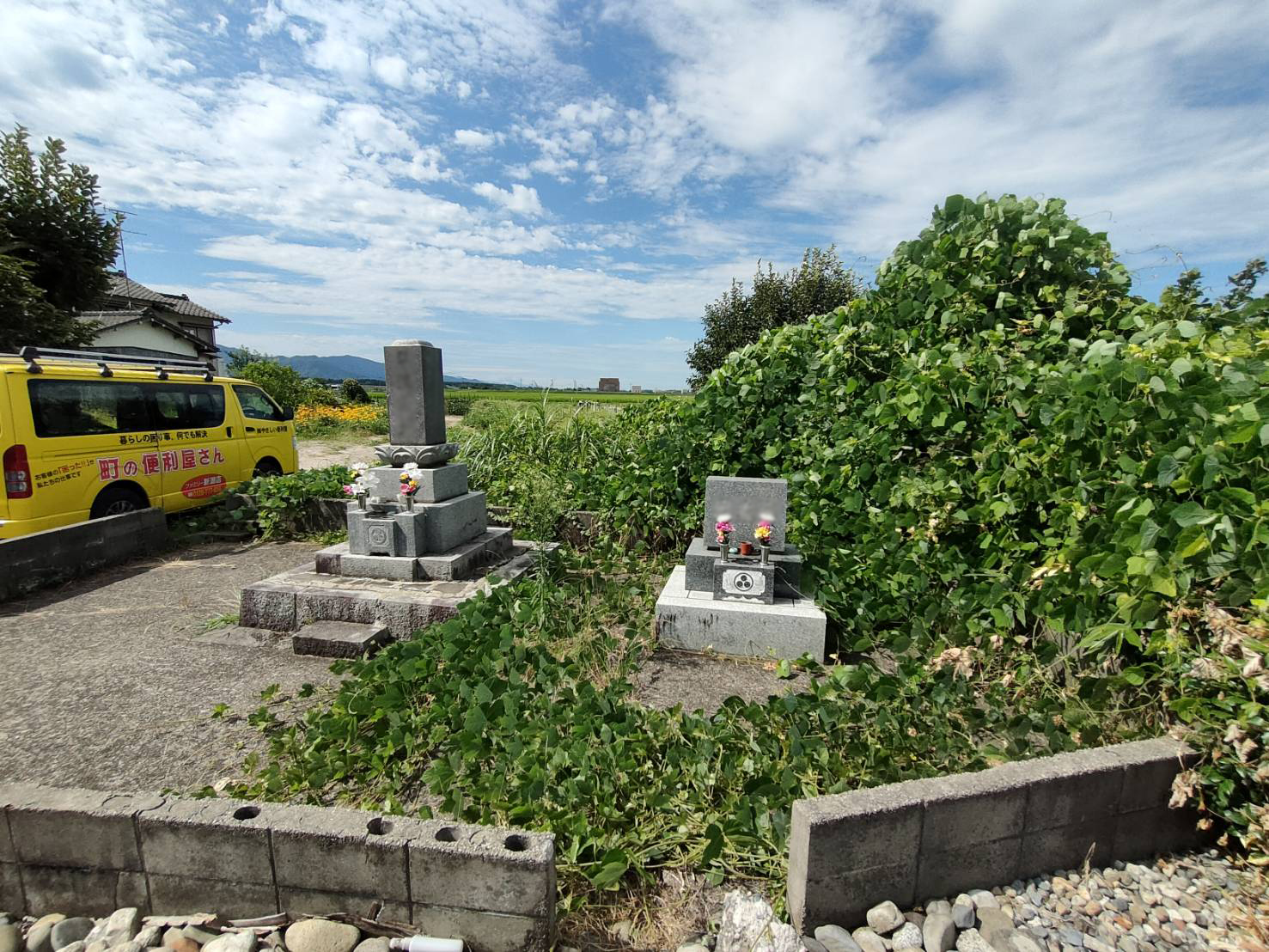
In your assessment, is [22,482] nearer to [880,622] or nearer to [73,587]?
[73,587]

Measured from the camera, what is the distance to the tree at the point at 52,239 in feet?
29.0

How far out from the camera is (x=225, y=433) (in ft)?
26.7

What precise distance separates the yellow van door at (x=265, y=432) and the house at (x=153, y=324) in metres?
11.7

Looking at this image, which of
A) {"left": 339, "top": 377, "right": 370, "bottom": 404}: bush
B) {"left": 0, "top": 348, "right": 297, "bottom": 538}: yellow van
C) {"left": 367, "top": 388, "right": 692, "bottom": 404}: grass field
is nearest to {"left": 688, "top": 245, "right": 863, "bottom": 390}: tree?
{"left": 367, "top": 388, "right": 692, "bottom": 404}: grass field

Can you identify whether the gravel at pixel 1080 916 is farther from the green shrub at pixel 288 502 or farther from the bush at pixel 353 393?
the bush at pixel 353 393

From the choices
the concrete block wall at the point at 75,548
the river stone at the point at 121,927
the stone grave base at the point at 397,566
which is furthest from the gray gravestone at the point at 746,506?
the concrete block wall at the point at 75,548

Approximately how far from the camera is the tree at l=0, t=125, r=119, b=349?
8.84 m

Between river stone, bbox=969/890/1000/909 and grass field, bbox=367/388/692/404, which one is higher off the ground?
grass field, bbox=367/388/692/404

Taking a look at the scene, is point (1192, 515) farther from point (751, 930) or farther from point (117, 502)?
point (117, 502)

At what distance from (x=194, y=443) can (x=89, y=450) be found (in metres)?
1.46

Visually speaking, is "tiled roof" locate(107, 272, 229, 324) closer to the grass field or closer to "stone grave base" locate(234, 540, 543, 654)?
the grass field

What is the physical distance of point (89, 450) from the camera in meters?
6.21

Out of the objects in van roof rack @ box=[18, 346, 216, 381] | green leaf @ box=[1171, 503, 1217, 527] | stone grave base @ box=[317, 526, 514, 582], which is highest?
van roof rack @ box=[18, 346, 216, 381]

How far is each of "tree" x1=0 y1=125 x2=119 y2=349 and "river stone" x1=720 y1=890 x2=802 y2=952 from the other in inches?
450
